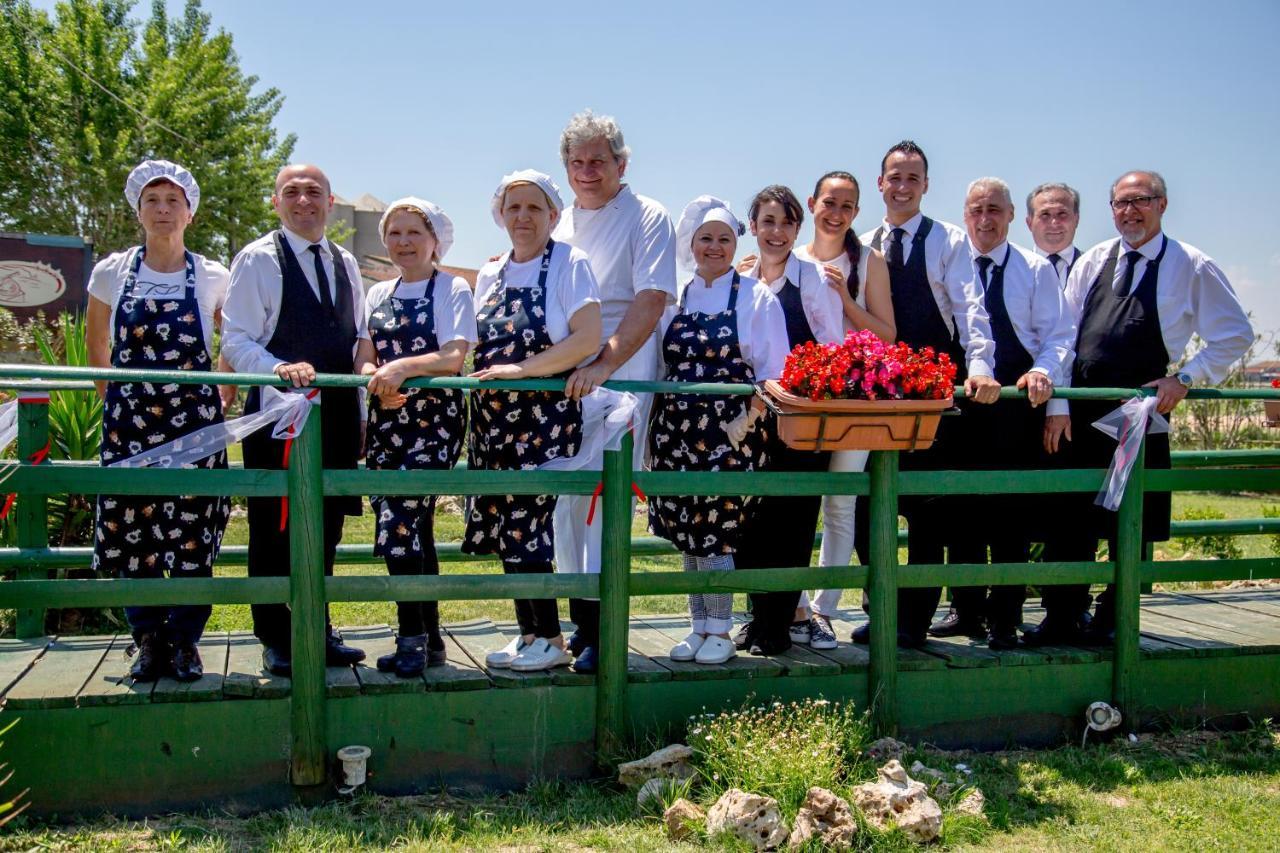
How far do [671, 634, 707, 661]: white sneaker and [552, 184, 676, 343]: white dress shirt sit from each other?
4.07 feet

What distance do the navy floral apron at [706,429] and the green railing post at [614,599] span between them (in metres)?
0.38

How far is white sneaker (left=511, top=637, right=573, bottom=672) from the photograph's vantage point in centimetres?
411

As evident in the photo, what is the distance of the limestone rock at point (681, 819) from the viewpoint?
356 centimetres

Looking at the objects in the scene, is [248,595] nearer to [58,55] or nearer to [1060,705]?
[1060,705]

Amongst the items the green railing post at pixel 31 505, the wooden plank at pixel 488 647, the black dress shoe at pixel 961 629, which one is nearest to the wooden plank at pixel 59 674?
Answer: the green railing post at pixel 31 505

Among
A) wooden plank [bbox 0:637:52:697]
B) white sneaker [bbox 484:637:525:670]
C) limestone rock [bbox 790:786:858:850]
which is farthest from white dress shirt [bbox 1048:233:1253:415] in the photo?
wooden plank [bbox 0:637:52:697]

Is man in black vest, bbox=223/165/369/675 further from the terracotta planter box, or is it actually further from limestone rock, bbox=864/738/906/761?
limestone rock, bbox=864/738/906/761

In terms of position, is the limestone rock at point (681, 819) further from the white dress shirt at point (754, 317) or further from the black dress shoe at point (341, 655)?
the white dress shirt at point (754, 317)

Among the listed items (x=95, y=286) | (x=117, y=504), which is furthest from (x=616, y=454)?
(x=95, y=286)

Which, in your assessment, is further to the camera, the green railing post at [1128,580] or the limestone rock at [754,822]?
the green railing post at [1128,580]

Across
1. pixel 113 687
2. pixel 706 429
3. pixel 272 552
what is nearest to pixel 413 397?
pixel 272 552

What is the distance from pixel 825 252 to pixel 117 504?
2.94 metres

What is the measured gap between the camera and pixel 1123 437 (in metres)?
4.62

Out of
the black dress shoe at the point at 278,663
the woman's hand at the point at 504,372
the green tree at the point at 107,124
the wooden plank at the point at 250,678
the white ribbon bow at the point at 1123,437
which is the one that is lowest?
the wooden plank at the point at 250,678
